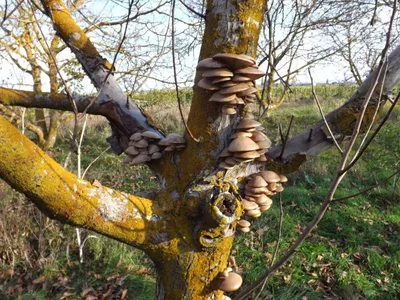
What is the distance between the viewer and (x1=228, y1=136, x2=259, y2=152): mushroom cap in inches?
53.6

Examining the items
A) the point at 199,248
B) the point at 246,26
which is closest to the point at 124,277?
the point at 199,248

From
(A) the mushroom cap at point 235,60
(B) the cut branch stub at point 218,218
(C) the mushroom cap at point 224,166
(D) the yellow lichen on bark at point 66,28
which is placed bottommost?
(B) the cut branch stub at point 218,218

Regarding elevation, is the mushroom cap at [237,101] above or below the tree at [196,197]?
above

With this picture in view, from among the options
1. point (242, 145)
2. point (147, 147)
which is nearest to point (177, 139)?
point (147, 147)

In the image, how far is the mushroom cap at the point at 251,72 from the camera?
1322 millimetres

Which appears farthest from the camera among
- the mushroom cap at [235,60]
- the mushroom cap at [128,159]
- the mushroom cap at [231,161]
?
the mushroom cap at [128,159]

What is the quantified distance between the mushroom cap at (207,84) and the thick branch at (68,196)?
0.57 m

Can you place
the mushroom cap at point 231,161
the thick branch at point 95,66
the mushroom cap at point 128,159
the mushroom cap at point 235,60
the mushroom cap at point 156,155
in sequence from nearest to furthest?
the mushroom cap at point 235,60
the mushroom cap at point 231,161
the mushroom cap at point 156,155
the mushroom cap at point 128,159
the thick branch at point 95,66

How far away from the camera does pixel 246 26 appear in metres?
1.41

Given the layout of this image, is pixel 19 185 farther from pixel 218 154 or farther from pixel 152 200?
pixel 218 154

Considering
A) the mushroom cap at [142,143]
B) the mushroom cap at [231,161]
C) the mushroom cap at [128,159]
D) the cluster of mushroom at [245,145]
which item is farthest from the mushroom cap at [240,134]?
the mushroom cap at [128,159]

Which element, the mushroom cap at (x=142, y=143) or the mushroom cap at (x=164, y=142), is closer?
the mushroom cap at (x=164, y=142)

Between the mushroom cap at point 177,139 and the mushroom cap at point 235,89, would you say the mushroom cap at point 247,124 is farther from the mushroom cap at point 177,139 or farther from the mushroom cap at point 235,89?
the mushroom cap at point 177,139

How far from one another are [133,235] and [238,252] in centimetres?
336
